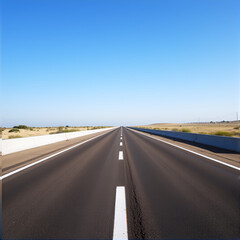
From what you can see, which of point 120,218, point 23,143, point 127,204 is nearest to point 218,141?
point 127,204

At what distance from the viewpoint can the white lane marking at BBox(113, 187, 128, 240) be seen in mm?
2664

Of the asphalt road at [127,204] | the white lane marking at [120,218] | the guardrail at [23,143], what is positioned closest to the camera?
the white lane marking at [120,218]

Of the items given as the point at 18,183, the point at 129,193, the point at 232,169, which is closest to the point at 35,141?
the point at 18,183

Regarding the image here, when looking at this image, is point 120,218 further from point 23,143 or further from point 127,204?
point 23,143

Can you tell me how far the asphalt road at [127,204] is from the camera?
2.78 meters

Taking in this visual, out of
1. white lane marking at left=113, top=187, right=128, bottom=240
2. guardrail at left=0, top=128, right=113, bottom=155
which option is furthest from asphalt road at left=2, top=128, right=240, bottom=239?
guardrail at left=0, top=128, right=113, bottom=155

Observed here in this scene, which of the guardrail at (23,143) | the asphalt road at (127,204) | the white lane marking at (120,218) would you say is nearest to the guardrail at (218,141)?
the asphalt road at (127,204)

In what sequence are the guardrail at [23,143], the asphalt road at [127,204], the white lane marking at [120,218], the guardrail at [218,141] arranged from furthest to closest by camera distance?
1. the guardrail at [218,141]
2. the guardrail at [23,143]
3. the asphalt road at [127,204]
4. the white lane marking at [120,218]

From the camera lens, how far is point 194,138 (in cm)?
1738

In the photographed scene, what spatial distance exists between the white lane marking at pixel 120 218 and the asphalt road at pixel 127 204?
0.07m

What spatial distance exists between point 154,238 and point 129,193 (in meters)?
1.71

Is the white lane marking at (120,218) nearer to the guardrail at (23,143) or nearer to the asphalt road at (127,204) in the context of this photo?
the asphalt road at (127,204)

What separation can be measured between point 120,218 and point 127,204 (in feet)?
1.90

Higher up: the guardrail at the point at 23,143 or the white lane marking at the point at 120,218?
the guardrail at the point at 23,143
